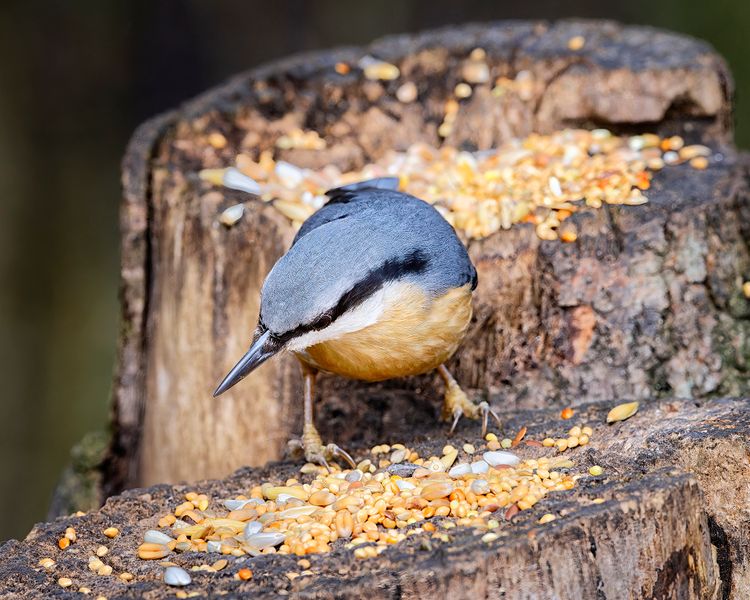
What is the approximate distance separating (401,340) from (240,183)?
4.69ft

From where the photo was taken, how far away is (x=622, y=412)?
319 centimetres

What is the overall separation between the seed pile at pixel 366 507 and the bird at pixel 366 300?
306mm

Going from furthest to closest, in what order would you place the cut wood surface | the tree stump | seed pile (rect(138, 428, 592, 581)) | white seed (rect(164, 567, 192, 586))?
1. the tree stump
2. seed pile (rect(138, 428, 592, 581))
3. white seed (rect(164, 567, 192, 586))
4. the cut wood surface

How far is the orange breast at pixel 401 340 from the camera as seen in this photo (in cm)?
338

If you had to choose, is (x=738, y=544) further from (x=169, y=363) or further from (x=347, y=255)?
(x=169, y=363)

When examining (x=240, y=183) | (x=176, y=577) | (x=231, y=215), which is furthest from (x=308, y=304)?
(x=240, y=183)

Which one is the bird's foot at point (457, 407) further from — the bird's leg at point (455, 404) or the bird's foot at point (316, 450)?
the bird's foot at point (316, 450)

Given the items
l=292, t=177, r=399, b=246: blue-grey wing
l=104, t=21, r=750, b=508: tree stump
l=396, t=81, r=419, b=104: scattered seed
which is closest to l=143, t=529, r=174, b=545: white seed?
l=292, t=177, r=399, b=246: blue-grey wing

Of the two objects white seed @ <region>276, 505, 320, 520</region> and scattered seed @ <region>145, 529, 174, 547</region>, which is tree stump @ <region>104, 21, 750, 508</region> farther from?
scattered seed @ <region>145, 529, 174, 547</region>

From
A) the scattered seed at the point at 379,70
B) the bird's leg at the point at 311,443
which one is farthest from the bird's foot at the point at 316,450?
the scattered seed at the point at 379,70

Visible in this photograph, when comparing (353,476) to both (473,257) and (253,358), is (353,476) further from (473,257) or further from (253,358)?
(473,257)

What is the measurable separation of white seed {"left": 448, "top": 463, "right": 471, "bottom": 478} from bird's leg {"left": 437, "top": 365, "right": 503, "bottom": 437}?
17.6 inches

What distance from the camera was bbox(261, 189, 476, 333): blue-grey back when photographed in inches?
123

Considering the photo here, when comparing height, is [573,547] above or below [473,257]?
below
